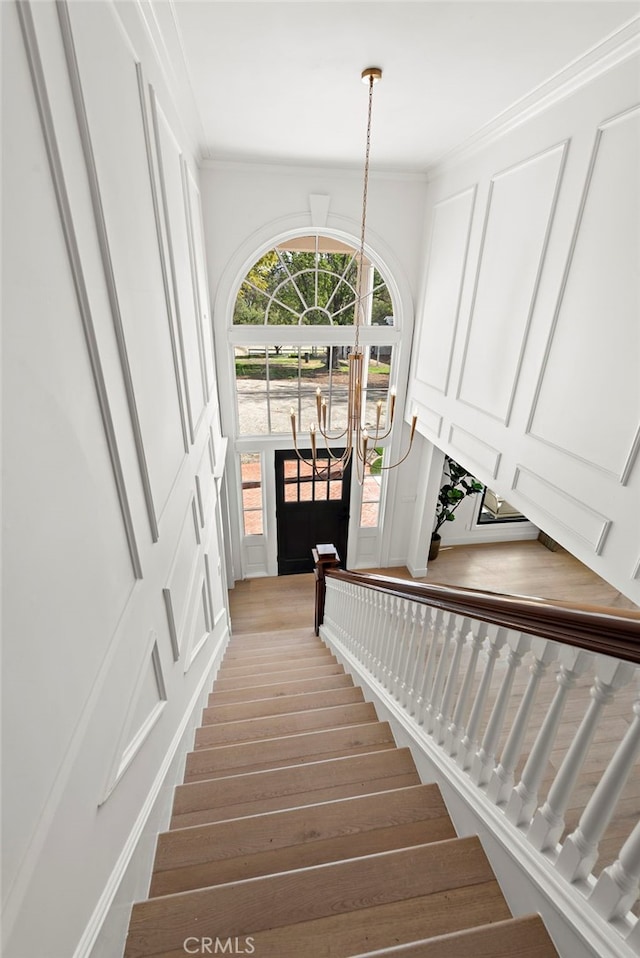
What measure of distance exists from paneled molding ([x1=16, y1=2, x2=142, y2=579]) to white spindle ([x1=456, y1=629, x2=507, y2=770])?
3.62 ft

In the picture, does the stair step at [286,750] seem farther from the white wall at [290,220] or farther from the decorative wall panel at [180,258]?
the white wall at [290,220]

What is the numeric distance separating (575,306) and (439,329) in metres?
1.73

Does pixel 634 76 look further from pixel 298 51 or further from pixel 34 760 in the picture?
pixel 34 760

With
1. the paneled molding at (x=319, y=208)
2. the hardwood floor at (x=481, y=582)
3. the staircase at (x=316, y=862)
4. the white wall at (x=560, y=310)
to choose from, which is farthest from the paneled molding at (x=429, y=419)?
the staircase at (x=316, y=862)

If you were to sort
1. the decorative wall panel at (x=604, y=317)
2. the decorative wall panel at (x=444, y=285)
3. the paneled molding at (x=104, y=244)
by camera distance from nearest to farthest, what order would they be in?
the paneled molding at (x=104, y=244), the decorative wall panel at (x=604, y=317), the decorative wall panel at (x=444, y=285)

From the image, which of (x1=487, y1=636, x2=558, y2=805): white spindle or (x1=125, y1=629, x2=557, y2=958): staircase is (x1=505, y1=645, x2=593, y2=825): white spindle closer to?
(x1=487, y1=636, x2=558, y2=805): white spindle

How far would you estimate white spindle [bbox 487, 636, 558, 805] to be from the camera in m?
1.02

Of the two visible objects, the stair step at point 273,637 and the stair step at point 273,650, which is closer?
the stair step at point 273,650

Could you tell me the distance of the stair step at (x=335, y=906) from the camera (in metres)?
1.12

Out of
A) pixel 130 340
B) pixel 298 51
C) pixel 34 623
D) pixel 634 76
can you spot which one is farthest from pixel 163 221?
pixel 634 76

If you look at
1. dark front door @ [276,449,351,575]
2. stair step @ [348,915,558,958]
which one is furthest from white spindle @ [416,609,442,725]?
dark front door @ [276,449,351,575]

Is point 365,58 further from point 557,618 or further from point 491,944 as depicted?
point 491,944

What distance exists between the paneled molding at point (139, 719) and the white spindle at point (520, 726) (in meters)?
1.05

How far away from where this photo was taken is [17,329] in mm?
735
